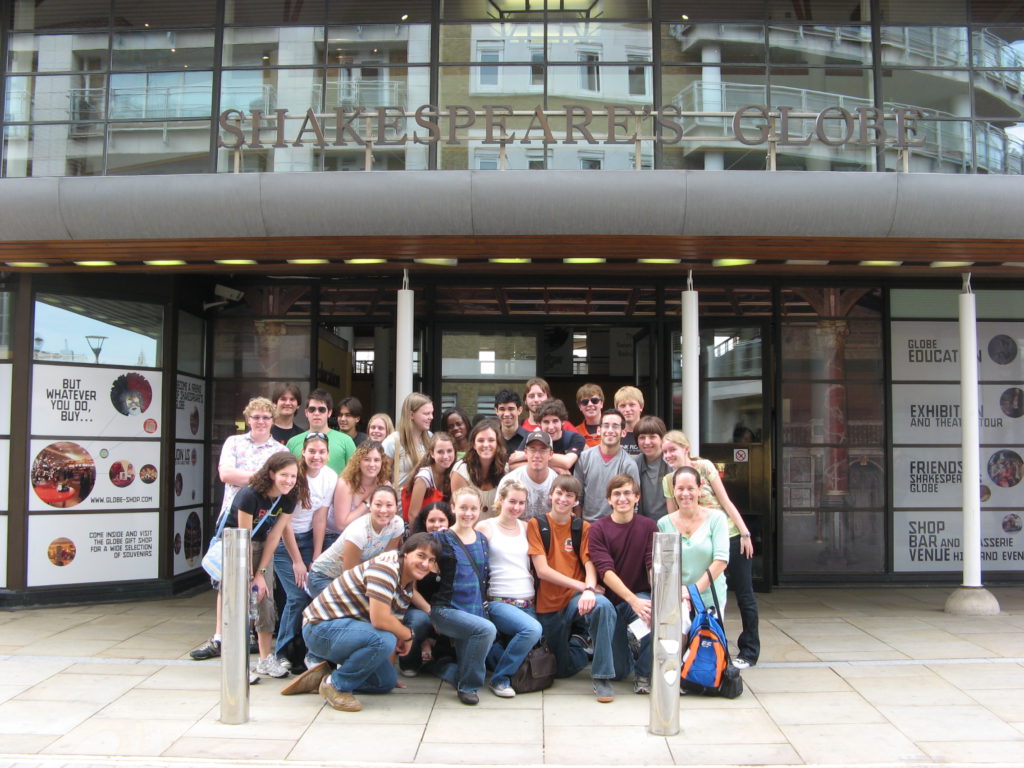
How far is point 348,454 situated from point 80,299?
3.76 metres

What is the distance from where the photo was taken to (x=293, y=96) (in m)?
9.62

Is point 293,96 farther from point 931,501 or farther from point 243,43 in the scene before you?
point 931,501

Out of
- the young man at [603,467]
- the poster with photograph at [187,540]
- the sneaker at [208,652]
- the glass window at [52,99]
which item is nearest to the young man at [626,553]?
the young man at [603,467]

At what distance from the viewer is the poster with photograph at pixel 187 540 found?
9.88 meters

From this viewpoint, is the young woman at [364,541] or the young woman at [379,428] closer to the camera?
the young woman at [364,541]

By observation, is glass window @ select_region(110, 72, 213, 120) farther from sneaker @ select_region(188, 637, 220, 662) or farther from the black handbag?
the black handbag

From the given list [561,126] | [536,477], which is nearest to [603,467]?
[536,477]

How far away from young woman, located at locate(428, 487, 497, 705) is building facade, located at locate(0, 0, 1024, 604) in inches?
107

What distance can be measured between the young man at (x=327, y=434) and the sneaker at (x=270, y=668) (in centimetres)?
157

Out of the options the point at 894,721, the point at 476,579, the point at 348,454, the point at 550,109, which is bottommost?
the point at 894,721

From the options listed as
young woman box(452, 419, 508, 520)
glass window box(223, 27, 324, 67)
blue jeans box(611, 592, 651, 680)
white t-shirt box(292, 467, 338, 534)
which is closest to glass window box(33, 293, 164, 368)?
glass window box(223, 27, 324, 67)

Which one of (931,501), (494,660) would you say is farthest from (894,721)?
(931,501)

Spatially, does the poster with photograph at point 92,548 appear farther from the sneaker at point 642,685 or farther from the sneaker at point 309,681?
the sneaker at point 642,685

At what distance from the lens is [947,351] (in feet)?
34.4
